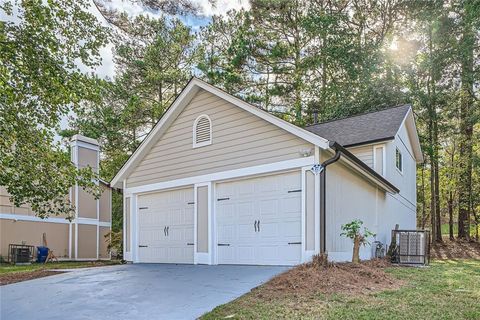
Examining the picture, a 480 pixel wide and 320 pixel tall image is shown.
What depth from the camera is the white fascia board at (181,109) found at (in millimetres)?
7934

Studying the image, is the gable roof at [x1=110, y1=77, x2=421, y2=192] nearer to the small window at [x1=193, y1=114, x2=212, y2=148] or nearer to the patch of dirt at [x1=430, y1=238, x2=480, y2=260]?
the small window at [x1=193, y1=114, x2=212, y2=148]

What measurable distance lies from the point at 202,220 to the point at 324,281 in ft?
14.1

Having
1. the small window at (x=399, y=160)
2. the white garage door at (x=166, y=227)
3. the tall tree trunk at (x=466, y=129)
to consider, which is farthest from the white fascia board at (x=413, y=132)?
the white garage door at (x=166, y=227)

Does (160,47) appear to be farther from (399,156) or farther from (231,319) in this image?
(231,319)

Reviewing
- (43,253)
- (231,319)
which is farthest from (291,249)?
(43,253)

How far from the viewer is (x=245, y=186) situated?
9.12 metres

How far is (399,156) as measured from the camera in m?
13.9

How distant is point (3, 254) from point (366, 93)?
17457 millimetres

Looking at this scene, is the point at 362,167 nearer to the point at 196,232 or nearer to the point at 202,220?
the point at 202,220

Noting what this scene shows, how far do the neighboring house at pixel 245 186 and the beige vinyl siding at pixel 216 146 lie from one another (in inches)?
1.0

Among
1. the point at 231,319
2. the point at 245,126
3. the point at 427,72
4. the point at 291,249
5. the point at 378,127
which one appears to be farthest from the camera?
the point at 427,72

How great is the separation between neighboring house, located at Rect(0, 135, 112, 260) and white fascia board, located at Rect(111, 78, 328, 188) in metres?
5.97

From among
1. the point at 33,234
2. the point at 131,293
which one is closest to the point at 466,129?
the point at 131,293

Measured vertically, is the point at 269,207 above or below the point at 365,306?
above
